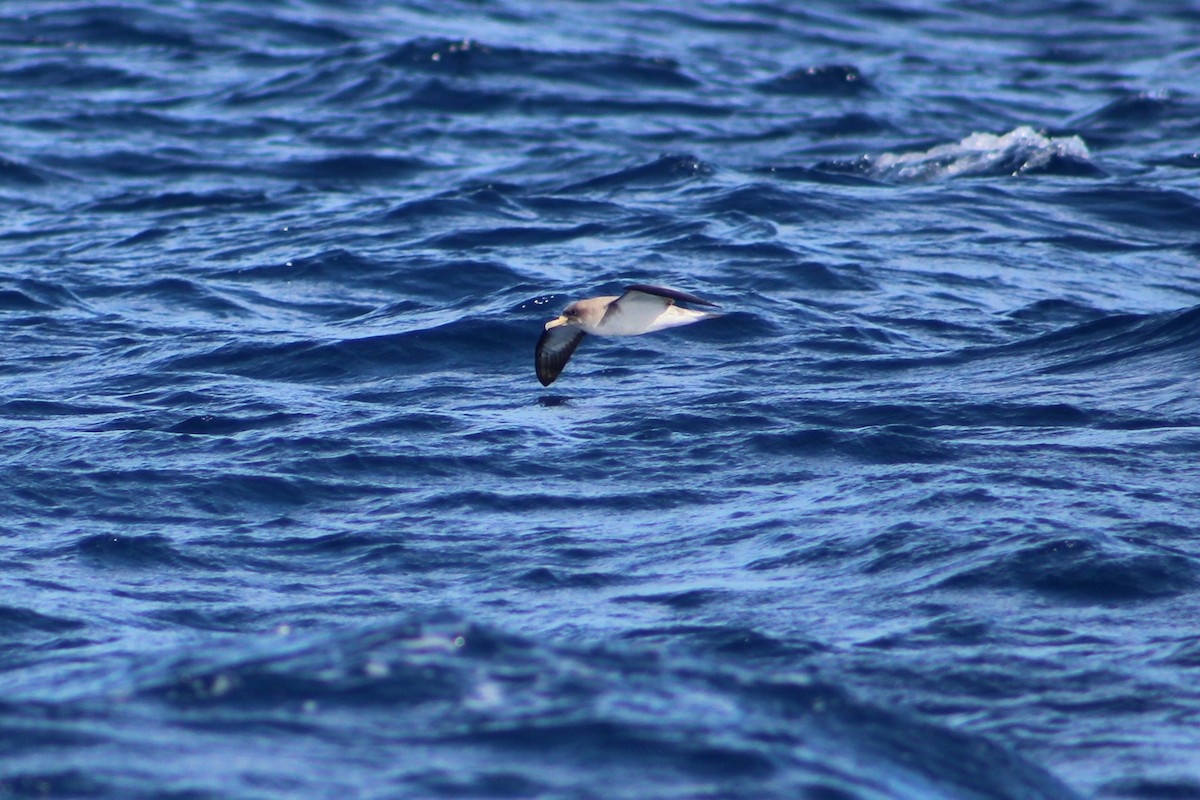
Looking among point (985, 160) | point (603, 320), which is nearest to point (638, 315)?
point (603, 320)

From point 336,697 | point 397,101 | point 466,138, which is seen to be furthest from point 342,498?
point 397,101

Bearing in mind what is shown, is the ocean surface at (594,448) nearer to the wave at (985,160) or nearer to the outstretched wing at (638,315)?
the wave at (985,160)

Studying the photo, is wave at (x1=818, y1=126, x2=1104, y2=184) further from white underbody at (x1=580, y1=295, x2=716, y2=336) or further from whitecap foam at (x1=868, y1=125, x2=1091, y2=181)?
white underbody at (x1=580, y1=295, x2=716, y2=336)

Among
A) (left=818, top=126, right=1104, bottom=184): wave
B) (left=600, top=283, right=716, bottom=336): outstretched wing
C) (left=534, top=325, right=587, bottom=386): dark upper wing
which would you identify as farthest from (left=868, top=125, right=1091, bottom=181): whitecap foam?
(left=534, top=325, right=587, bottom=386): dark upper wing

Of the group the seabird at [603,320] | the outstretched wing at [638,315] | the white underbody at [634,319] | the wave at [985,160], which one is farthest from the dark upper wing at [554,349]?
the wave at [985,160]

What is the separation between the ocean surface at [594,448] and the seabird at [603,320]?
1.18 feet

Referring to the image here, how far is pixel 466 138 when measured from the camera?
→ 2077 centimetres

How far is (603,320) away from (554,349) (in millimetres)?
483

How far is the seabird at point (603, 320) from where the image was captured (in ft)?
34.2

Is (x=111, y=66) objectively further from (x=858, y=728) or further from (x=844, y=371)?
(x=858, y=728)

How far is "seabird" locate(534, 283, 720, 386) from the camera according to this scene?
411 inches

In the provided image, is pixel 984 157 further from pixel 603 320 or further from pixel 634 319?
pixel 603 320

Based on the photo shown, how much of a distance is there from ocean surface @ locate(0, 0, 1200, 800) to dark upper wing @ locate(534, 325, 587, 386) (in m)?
0.24

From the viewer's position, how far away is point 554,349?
10.8m
